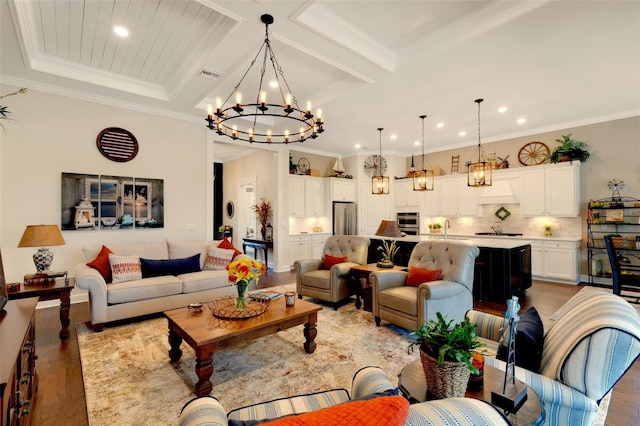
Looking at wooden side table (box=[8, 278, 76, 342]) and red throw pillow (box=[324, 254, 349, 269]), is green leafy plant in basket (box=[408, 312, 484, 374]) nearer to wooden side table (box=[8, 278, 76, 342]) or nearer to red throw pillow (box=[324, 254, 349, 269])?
red throw pillow (box=[324, 254, 349, 269])

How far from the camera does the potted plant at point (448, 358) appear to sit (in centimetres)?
127

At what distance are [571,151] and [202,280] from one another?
7.05 metres

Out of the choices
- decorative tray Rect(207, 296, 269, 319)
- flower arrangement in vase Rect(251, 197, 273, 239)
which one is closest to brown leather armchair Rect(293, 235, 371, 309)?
decorative tray Rect(207, 296, 269, 319)

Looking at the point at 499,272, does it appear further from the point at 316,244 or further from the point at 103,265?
the point at 103,265

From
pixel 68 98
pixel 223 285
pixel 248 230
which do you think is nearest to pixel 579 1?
pixel 223 285

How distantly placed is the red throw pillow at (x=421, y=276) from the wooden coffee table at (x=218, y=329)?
130 centimetres

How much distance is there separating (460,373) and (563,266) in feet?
19.9

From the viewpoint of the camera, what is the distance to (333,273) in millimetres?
4184

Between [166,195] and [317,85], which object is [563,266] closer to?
[317,85]

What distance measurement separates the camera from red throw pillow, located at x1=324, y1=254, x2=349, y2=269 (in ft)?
15.0

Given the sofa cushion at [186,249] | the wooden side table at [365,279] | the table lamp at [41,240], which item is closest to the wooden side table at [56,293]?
the table lamp at [41,240]

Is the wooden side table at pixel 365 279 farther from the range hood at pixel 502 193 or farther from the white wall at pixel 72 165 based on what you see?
the range hood at pixel 502 193

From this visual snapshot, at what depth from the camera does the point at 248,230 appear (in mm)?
8594

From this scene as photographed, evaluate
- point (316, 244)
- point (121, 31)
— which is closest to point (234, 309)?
point (121, 31)
